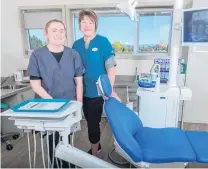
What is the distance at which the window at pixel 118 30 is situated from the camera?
3.21 meters

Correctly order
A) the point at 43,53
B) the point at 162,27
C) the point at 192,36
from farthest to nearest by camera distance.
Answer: the point at 162,27 < the point at 192,36 < the point at 43,53

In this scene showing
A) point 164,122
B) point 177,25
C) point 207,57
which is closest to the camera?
point 177,25

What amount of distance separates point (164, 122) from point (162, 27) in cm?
175

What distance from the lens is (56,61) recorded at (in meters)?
1.40

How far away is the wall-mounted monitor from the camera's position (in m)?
1.74

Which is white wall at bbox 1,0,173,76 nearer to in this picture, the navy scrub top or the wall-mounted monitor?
the wall-mounted monitor

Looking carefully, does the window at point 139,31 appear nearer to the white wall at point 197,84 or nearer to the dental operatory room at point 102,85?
the dental operatory room at point 102,85

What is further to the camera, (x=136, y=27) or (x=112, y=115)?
(x=136, y=27)

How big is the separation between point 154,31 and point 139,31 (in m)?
0.25

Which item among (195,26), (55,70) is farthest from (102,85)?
(195,26)

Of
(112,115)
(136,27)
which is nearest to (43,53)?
(112,115)

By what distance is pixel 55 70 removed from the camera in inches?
54.9

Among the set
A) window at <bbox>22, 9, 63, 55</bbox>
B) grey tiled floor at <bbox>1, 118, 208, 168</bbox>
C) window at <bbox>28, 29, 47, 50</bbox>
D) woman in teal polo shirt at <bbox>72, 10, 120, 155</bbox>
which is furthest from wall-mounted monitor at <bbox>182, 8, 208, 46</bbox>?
window at <bbox>28, 29, 47, 50</bbox>

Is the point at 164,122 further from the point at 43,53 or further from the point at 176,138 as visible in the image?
the point at 43,53
